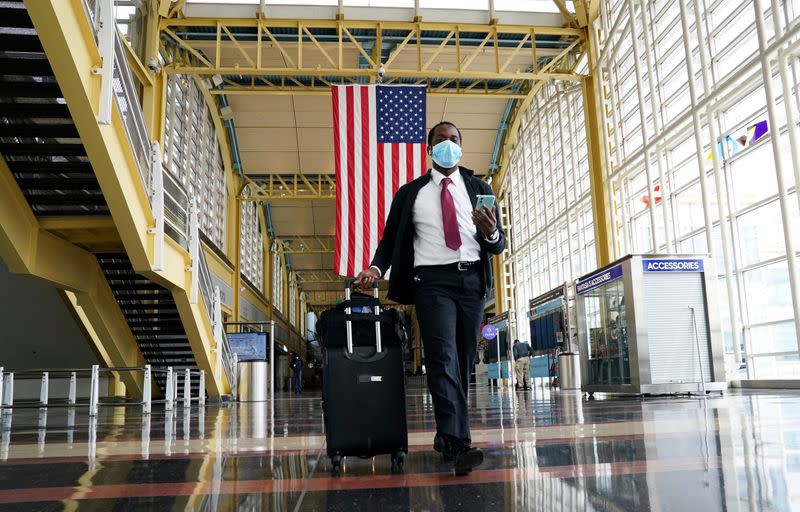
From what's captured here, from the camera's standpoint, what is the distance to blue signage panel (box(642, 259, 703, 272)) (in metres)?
12.4

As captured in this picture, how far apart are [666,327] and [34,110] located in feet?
35.4

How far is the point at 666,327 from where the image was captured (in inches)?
486

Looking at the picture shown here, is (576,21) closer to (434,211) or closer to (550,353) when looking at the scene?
(550,353)

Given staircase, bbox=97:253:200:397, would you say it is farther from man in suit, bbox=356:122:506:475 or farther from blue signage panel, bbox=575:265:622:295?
man in suit, bbox=356:122:506:475

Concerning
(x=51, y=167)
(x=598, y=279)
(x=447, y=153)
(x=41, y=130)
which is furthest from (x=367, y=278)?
(x=598, y=279)

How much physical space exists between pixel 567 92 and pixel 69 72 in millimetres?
19836

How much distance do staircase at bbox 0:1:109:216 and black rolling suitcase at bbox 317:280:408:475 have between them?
6231mm

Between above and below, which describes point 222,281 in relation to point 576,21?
below

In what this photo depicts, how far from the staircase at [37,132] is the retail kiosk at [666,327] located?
9.25 metres

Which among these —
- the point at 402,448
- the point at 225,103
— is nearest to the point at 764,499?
the point at 402,448

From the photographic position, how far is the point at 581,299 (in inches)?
583

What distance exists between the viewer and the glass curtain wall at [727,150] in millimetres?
12617

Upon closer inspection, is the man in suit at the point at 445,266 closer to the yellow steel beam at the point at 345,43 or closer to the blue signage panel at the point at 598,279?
the blue signage panel at the point at 598,279

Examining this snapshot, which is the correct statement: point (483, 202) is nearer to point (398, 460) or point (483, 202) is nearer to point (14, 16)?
point (398, 460)
